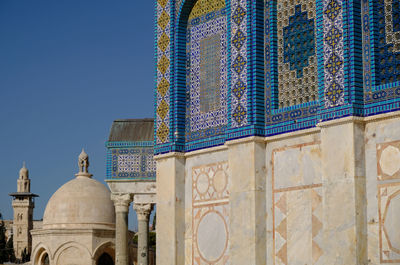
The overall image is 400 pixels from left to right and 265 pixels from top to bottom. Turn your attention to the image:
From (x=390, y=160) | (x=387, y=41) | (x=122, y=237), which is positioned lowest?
(x=122, y=237)

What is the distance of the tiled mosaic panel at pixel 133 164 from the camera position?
19.3 meters

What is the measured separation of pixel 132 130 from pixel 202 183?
7344 millimetres

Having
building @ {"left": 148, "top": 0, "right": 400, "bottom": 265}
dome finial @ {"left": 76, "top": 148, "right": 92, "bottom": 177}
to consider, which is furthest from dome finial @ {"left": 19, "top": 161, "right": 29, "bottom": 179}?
building @ {"left": 148, "top": 0, "right": 400, "bottom": 265}

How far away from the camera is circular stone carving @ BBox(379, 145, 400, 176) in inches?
373

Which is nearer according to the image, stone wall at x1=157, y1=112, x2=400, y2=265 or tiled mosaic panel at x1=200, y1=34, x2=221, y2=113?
stone wall at x1=157, y1=112, x2=400, y2=265

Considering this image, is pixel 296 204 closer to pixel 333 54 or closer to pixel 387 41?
pixel 333 54

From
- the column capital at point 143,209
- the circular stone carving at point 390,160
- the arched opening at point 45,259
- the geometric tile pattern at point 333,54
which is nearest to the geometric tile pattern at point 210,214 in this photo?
the geometric tile pattern at point 333,54

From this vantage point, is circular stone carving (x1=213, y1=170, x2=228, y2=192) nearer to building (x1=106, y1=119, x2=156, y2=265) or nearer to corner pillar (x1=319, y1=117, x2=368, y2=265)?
corner pillar (x1=319, y1=117, x2=368, y2=265)

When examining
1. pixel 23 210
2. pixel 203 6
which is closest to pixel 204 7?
pixel 203 6

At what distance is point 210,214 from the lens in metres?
12.6

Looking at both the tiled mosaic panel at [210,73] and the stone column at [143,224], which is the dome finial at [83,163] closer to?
the stone column at [143,224]

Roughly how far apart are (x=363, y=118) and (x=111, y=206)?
33617 millimetres

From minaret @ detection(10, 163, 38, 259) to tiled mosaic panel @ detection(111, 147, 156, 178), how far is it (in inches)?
2697

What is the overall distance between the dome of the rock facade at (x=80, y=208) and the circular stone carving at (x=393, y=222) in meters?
33.0
